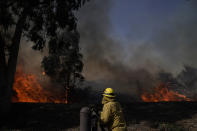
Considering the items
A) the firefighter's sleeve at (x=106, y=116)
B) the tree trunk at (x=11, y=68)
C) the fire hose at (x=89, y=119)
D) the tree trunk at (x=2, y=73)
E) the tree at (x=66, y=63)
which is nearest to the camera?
the firefighter's sleeve at (x=106, y=116)

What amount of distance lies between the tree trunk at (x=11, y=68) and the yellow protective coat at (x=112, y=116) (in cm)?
907

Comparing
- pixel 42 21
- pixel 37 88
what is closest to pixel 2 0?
pixel 42 21

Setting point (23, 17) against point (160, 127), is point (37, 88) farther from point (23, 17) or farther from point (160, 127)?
point (160, 127)

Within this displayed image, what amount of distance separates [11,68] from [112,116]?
9379 millimetres

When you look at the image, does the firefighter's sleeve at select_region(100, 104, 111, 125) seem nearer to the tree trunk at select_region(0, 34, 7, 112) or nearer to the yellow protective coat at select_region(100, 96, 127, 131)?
the yellow protective coat at select_region(100, 96, 127, 131)

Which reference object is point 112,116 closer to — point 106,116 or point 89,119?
point 106,116

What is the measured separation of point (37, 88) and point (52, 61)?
605cm

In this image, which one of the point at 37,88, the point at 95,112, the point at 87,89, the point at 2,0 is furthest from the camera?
the point at 87,89

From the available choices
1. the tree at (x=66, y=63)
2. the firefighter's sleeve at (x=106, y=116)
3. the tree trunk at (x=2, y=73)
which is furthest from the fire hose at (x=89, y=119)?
the tree at (x=66, y=63)

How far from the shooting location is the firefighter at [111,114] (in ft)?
13.0

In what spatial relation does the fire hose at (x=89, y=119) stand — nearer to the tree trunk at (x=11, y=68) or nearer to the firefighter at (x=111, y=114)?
the firefighter at (x=111, y=114)

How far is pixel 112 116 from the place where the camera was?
4059mm

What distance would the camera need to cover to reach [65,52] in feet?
92.9

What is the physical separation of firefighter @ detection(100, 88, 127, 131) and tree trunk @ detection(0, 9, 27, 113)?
9070mm
